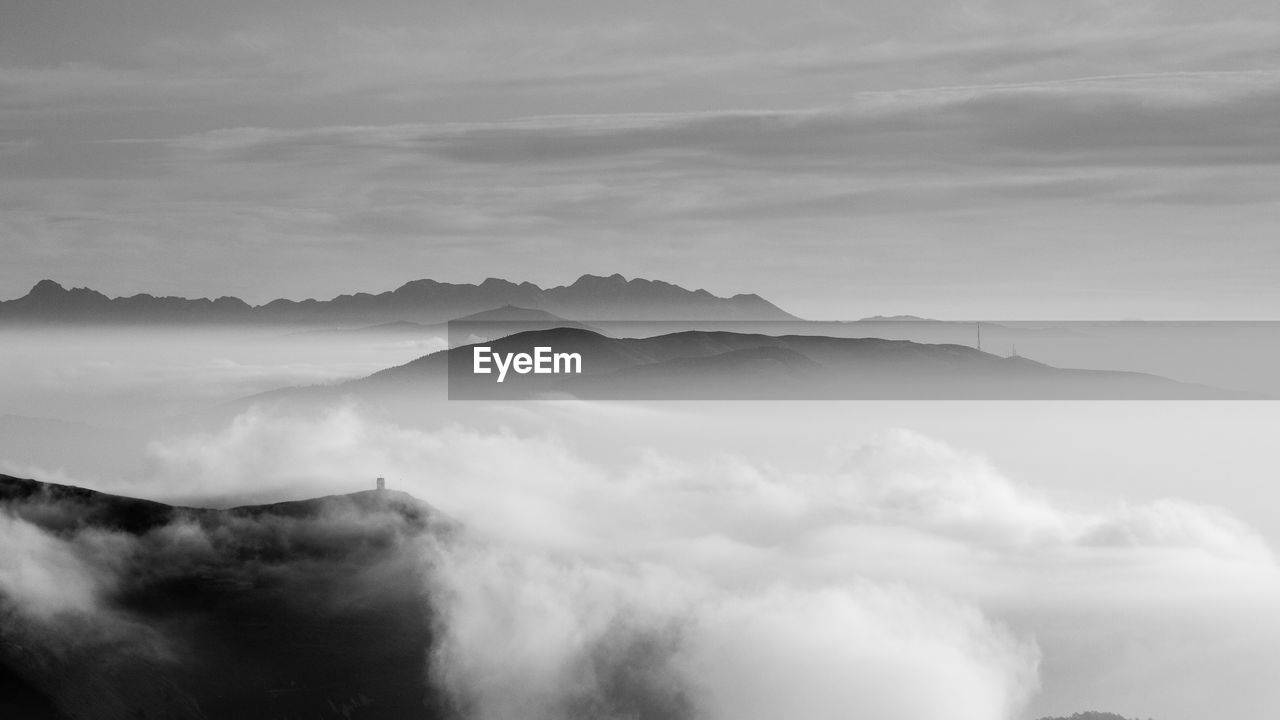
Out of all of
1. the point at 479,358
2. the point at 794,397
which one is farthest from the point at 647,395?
the point at 479,358

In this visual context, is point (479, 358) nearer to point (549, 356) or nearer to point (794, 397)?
point (549, 356)

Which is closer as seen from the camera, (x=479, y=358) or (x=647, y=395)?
(x=479, y=358)

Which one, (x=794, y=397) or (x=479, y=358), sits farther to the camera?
(x=794, y=397)

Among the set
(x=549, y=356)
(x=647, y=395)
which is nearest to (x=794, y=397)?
(x=647, y=395)

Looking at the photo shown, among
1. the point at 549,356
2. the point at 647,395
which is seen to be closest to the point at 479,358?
the point at 549,356

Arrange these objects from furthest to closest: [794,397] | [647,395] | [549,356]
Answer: [647,395]
[794,397]
[549,356]

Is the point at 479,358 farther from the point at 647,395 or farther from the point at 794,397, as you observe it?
the point at 647,395

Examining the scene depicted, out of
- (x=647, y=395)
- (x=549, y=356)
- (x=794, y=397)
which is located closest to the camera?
(x=549, y=356)

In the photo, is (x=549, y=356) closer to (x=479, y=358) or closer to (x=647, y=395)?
(x=479, y=358)
